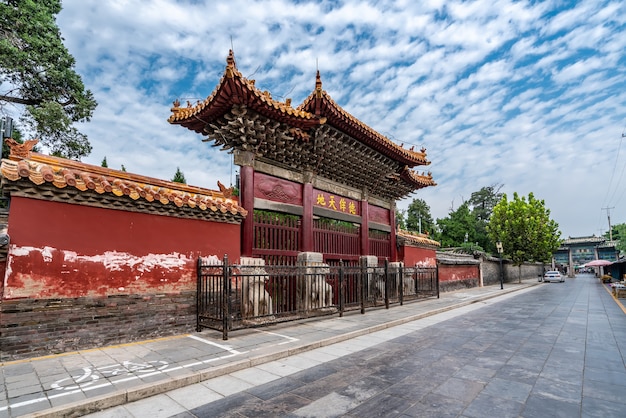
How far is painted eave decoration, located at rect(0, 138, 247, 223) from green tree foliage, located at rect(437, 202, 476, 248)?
120ft

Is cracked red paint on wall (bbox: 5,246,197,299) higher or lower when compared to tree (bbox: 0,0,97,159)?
lower

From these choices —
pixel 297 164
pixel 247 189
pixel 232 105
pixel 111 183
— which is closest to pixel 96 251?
pixel 111 183

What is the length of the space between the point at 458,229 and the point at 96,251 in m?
39.7

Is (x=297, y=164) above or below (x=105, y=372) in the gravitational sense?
above

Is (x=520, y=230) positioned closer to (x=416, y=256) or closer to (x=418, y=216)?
(x=418, y=216)

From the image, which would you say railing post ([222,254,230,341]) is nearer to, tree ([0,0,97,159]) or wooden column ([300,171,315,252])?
wooden column ([300,171,315,252])

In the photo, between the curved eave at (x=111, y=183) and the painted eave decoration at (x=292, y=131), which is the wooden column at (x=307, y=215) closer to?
the painted eave decoration at (x=292, y=131)

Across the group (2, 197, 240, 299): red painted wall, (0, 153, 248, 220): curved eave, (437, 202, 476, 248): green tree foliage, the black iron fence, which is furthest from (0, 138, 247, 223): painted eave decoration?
(437, 202, 476, 248): green tree foliage

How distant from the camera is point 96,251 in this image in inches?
217

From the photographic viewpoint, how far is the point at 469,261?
21953 millimetres

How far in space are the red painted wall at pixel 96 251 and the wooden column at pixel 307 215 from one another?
3118 millimetres

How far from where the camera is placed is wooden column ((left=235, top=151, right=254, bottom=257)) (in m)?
8.02

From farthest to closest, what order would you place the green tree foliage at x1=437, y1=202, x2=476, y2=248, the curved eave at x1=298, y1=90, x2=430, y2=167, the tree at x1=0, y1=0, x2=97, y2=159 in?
the green tree foliage at x1=437, y1=202, x2=476, y2=248 < the tree at x1=0, y1=0, x2=97, y2=159 < the curved eave at x1=298, y1=90, x2=430, y2=167

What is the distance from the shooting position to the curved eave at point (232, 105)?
22.1ft
